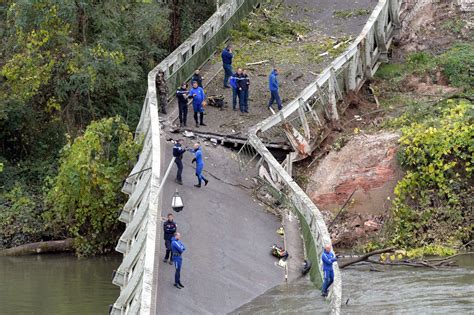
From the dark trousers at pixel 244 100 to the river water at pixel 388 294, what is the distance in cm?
775

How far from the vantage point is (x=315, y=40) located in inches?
1480

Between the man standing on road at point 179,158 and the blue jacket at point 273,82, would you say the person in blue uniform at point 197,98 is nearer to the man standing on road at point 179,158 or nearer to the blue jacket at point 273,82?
the blue jacket at point 273,82

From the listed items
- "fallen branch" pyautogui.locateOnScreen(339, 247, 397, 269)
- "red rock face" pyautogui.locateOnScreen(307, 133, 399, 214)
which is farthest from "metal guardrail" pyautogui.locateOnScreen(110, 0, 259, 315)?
"red rock face" pyautogui.locateOnScreen(307, 133, 399, 214)

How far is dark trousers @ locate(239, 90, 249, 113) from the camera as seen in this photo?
30766 mm

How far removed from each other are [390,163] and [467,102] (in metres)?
4.10

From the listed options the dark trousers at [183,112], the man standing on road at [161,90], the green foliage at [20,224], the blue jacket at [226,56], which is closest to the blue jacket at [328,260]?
the dark trousers at [183,112]

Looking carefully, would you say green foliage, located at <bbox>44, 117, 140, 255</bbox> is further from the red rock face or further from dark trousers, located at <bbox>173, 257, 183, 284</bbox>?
dark trousers, located at <bbox>173, 257, 183, 284</bbox>

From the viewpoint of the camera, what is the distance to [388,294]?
22.6 metres

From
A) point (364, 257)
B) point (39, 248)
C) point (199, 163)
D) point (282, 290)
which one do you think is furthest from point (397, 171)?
point (39, 248)

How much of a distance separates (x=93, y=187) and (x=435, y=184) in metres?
10.1

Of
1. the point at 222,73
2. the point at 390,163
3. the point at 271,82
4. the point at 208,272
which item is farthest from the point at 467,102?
the point at 208,272

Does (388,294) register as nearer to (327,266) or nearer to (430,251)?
(327,266)

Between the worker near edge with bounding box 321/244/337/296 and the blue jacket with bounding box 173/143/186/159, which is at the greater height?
the blue jacket with bounding box 173/143/186/159

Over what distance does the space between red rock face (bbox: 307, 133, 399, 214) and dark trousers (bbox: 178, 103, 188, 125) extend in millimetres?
4131
